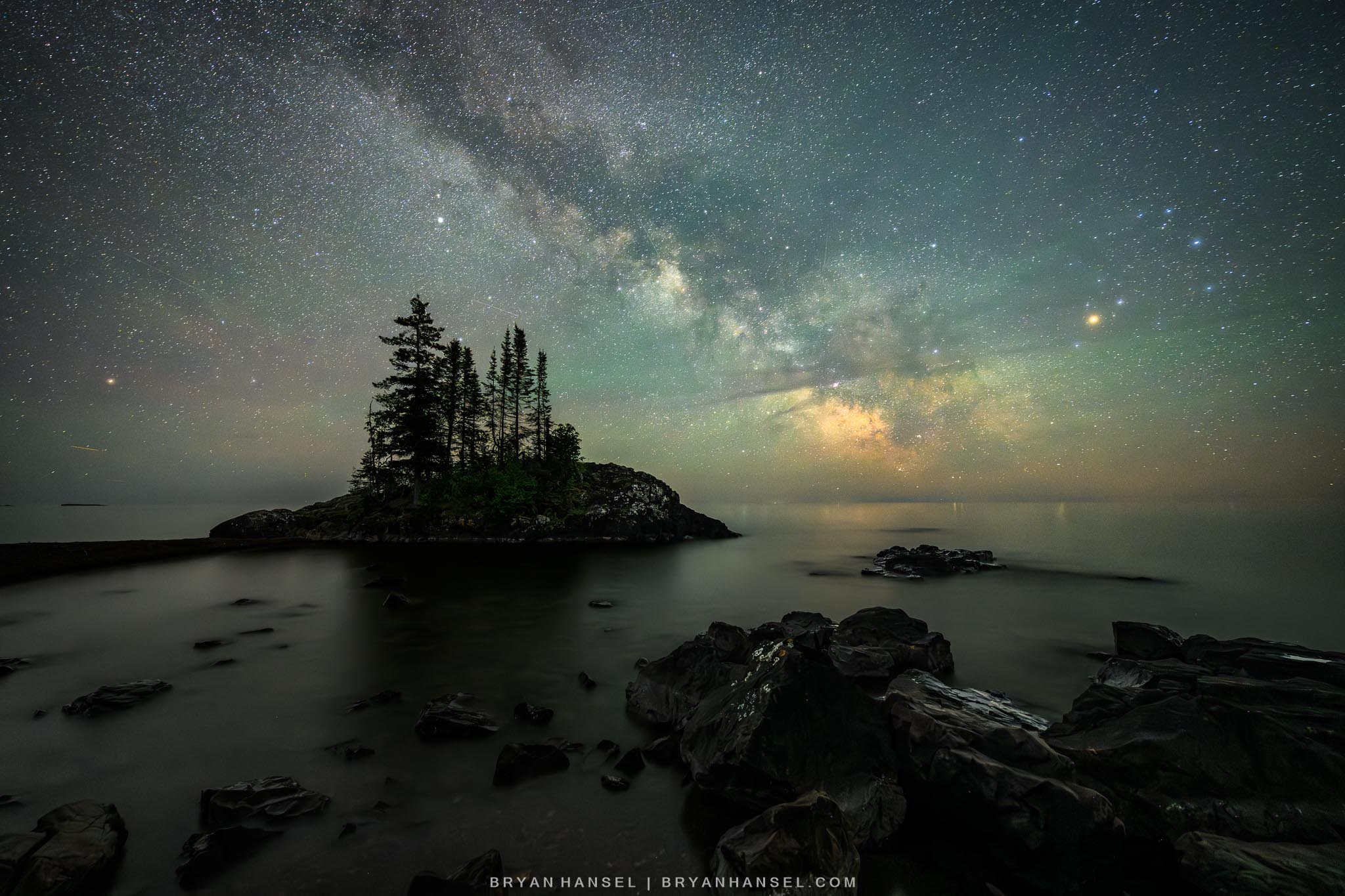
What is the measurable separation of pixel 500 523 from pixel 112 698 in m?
41.0

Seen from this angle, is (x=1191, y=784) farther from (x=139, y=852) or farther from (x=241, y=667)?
(x=241, y=667)

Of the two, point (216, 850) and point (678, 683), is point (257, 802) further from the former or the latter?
point (678, 683)

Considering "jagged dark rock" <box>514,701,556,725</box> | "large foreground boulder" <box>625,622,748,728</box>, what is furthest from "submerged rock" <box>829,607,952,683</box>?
"jagged dark rock" <box>514,701,556,725</box>

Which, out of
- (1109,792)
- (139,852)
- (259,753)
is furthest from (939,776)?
(259,753)

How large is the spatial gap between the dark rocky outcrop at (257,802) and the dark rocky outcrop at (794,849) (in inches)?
216

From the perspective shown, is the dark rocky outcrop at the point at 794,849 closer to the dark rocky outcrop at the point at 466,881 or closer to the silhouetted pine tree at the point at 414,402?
the dark rocky outcrop at the point at 466,881

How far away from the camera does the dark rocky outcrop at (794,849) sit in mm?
4570

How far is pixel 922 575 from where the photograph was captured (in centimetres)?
3209

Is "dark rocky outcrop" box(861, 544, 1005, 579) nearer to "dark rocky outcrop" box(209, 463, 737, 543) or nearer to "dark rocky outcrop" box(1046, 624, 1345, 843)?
"dark rocky outcrop" box(1046, 624, 1345, 843)

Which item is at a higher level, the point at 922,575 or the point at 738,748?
the point at 738,748

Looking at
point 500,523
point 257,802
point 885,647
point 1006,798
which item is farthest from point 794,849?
point 500,523

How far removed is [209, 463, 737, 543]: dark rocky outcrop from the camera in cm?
4650

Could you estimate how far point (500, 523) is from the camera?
4956 cm

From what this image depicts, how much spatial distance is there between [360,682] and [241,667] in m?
3.74
